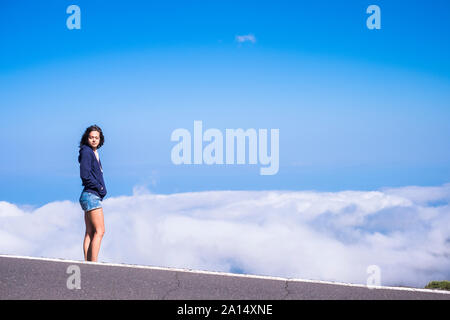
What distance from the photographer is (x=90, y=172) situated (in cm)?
594

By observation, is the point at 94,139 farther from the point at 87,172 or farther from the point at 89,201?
the point at 89,201

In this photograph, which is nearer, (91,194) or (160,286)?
(160,286)

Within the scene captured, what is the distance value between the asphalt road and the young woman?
0.52 metres

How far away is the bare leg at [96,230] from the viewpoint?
594 cm

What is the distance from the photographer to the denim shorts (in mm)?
5934

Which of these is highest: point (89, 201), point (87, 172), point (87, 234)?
point (87, 172)

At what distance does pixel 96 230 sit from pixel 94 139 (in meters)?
1.30

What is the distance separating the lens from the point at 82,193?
6020mm

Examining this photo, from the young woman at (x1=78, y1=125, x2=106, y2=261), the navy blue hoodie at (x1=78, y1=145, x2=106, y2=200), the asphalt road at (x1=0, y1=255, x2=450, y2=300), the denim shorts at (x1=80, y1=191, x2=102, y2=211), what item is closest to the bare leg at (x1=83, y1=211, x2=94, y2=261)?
the young woman at (x1=78, y1=125, x2=106, y2=261)

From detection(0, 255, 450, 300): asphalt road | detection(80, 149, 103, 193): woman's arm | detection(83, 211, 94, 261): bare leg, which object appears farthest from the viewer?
detection(83, 211, 94, 261): bare leg

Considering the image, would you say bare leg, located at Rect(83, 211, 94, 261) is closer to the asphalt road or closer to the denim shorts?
the denim shorts

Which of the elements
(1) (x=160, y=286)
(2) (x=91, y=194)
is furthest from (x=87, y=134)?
(1) (x=160, y=286)
